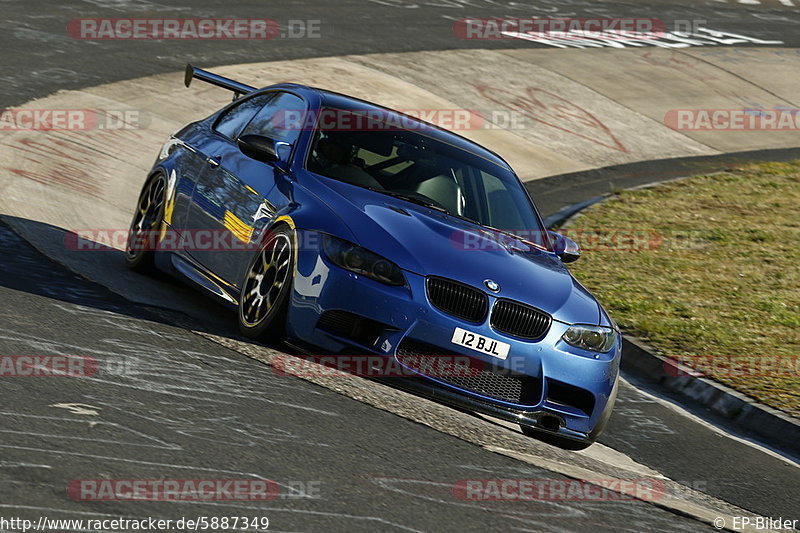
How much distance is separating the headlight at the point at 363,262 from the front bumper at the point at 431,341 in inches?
1.7

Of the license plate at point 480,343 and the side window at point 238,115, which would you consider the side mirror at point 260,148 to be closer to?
the side window at point 238,115

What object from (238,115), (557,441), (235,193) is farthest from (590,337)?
A: (238,115)

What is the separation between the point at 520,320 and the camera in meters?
6.74

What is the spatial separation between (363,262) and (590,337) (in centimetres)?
137

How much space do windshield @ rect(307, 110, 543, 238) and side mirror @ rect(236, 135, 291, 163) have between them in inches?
8.7

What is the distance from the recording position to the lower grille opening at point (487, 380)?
258 inches

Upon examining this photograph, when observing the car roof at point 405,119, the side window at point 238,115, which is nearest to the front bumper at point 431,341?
the car roof at point 405,119

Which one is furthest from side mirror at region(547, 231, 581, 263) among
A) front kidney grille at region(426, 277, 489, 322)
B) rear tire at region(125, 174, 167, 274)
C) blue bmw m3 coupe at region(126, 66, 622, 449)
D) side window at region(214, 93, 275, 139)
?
rear tire at region(125, 174, 167, 274)

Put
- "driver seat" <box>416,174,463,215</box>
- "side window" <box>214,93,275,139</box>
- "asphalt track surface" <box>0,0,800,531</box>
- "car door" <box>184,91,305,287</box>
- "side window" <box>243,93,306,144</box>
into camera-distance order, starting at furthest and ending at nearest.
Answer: "side window" <box>214,93,275,139</box> < "side window" <box>243,93,306,144</box> < "driver seat" <box>416,174,463,215</box> < "car door" <box>184,91,305,287</box> < "asphalt track surface" <box>0,0,800,531</box>

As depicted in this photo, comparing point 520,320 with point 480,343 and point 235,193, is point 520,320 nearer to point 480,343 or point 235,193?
point 480,343

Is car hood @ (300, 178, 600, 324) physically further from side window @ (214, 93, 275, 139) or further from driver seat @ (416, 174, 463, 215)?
side window @ (214, 93, 275, 139)

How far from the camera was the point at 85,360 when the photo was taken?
20.2 feet

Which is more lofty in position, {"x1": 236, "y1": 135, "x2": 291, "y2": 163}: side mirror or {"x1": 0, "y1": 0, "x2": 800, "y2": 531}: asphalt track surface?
{"x1": 236, "y1": 135, "x2": 291, "y2": 163}: side mirror

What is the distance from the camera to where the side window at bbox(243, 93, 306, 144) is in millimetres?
8055
